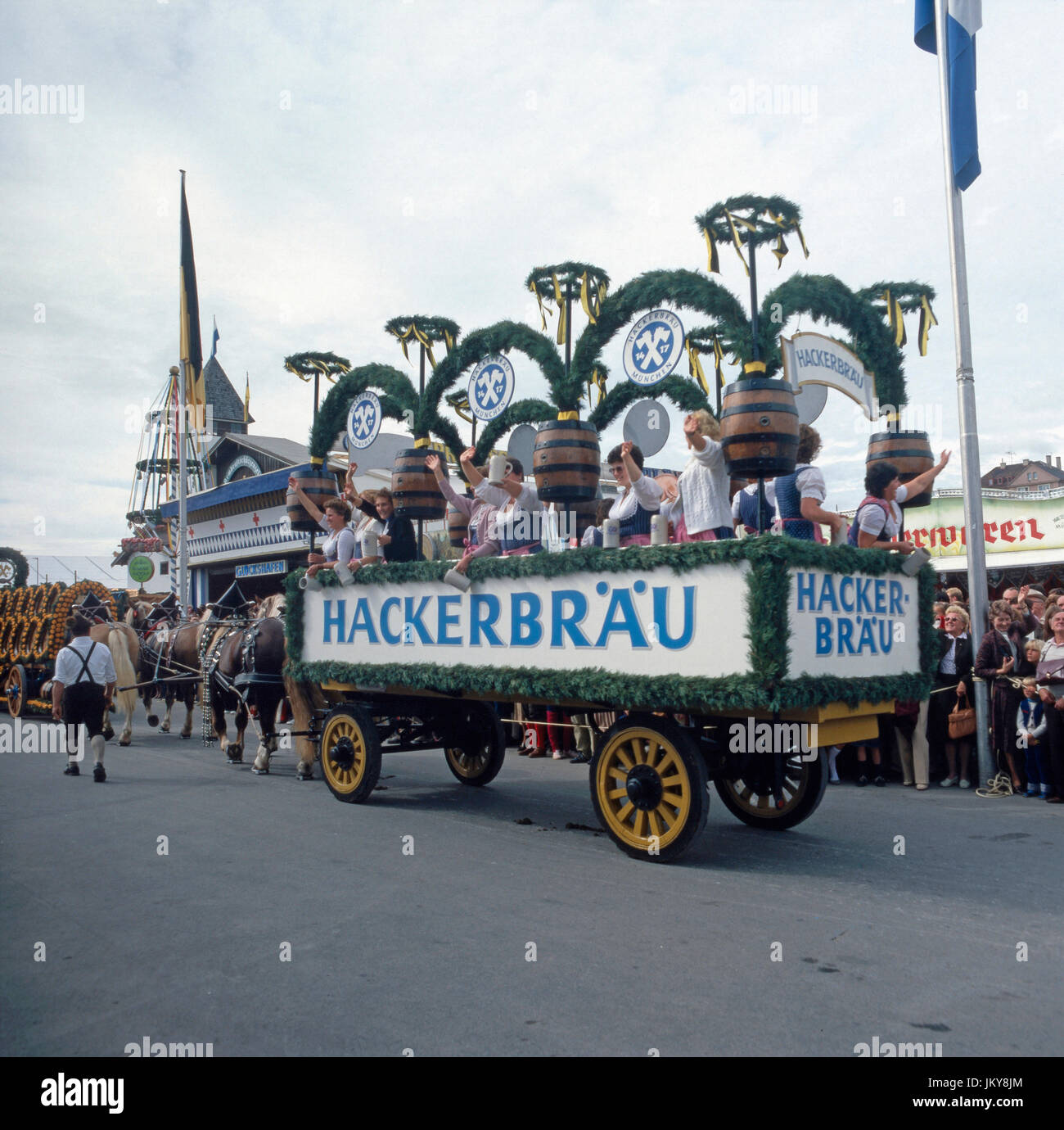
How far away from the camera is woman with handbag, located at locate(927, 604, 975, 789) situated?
29.2ft

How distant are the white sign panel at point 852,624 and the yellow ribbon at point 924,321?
2.21m

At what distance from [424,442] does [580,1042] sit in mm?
6104

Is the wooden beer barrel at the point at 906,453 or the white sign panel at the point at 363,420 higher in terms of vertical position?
the white sign panel at the point at 363,420

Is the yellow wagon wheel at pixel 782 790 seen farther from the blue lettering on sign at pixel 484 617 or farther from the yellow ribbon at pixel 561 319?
the yellow ribbon at pixel 561 319

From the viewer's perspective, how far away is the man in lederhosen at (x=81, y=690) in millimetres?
9258

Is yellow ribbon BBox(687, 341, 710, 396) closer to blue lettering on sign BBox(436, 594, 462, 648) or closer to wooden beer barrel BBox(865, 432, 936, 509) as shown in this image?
wooden beer barrel BBox(865, 432, 936, 509)

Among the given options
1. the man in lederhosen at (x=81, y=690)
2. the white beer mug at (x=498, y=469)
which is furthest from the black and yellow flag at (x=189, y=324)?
the white beer mug at (x=498, y=469)

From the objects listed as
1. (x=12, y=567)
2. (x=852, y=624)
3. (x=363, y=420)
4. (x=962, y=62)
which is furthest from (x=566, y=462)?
(x=12, y=567)

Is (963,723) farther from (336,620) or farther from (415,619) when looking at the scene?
(336,620)

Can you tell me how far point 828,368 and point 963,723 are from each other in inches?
147

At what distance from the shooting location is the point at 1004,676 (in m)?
8.61

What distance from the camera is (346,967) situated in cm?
403
